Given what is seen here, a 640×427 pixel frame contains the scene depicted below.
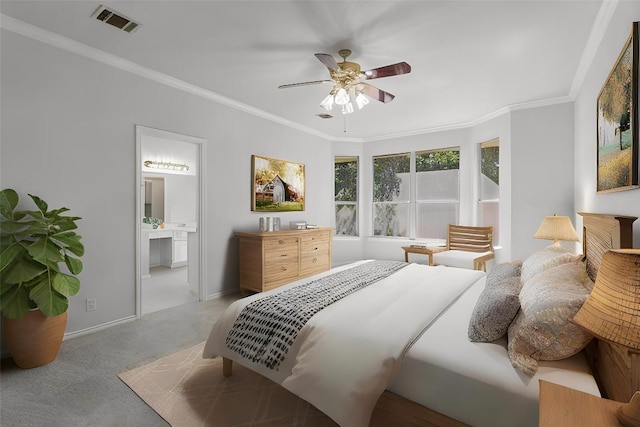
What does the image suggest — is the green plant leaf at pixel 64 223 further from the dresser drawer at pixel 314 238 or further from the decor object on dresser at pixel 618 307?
the decor object on dresser at pixel 618 307

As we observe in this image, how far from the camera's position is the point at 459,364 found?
4.64 ft

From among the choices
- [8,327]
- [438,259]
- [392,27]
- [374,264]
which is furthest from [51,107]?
[438,259]

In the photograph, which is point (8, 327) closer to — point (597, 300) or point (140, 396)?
point (140, 396)

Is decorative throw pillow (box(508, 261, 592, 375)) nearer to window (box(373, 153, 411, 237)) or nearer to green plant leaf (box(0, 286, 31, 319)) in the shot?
green plant leaf (box(0, 286, 31, 319))

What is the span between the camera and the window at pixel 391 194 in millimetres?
6082

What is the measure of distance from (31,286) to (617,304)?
3348mm

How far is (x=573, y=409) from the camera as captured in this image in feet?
3.07

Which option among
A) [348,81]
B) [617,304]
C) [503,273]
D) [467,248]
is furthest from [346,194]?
[617,304]

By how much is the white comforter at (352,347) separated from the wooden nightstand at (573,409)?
2.11ft

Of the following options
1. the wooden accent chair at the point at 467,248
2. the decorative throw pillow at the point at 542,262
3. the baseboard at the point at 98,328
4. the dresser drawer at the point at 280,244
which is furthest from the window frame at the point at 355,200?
the decorative throw pillow at the point at 542,262

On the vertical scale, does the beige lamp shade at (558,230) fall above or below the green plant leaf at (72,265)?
above

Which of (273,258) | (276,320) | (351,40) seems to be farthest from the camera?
(273,258)

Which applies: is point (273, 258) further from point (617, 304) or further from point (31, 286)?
point (617, 304)

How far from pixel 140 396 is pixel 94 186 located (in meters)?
2.01
